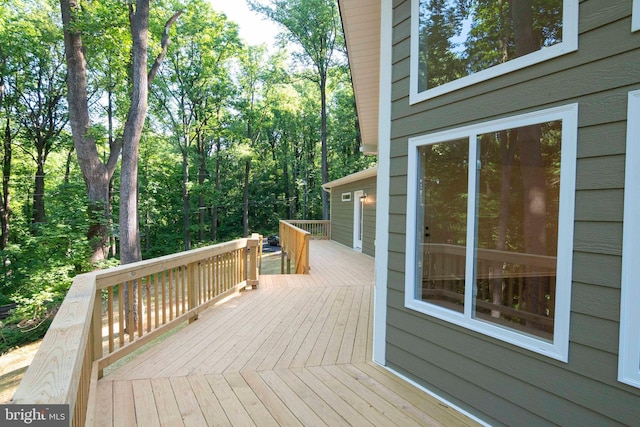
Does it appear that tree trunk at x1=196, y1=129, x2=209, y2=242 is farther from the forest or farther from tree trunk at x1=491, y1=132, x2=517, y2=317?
tree trunk at x1=491, y1=132, x2=517, y2=317

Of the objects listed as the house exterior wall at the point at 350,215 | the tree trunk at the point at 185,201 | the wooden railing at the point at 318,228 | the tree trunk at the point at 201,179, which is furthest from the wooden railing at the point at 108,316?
the tree trunk at the point at 201,179

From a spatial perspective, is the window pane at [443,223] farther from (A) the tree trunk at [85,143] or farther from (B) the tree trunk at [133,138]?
(A) the tree trunk at [85,143]

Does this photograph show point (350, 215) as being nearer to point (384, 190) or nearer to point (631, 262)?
point (384, 190)

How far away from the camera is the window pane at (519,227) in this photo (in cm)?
186

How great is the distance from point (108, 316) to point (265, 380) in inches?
49.7

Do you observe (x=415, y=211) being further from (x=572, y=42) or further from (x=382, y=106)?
(x=572, y=42)

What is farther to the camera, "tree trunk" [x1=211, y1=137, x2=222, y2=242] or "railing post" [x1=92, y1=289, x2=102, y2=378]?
"tree trunk" [x1=211, y1=137, x2=222, y2=242]

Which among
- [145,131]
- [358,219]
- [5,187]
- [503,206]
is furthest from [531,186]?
[5,187]

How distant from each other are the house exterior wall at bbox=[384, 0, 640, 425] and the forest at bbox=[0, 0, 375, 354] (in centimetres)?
704

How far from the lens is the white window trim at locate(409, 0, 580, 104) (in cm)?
175

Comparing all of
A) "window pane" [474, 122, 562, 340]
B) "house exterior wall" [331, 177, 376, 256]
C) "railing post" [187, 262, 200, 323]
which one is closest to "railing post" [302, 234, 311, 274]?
"house exterior wall" [331, 177, 376, 256]

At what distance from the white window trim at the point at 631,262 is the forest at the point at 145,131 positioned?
7.70 metres

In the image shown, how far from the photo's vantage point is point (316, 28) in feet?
56.4

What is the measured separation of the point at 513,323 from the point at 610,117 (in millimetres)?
1205
